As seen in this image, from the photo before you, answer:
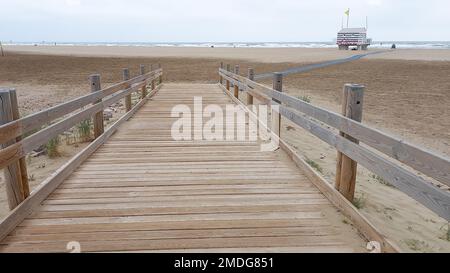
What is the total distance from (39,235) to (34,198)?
2.19 ft

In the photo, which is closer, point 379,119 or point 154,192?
point 154,192

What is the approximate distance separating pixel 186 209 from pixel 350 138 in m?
1.90

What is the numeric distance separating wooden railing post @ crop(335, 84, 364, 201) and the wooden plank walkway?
268 millimetres

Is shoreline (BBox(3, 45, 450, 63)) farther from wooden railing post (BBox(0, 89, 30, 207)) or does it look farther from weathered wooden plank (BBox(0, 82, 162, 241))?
wooden railing post (BBox(0, 89, 30, 207))

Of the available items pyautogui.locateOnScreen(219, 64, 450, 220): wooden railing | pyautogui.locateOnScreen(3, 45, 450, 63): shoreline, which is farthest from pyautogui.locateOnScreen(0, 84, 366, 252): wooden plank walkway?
pyautogui.locateOnScreen(3, 45, 450, 63): shoreline

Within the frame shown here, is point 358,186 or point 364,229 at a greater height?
point 364,229

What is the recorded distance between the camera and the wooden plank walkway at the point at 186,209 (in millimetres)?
3330

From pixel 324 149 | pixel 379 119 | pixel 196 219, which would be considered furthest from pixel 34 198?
pixel 379 119

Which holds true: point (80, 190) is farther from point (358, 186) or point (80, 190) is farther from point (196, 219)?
point (358, 186)

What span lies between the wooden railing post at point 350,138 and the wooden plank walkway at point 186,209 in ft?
0.88

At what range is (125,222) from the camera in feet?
12.2

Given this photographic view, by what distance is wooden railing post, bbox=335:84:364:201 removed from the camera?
3957mm

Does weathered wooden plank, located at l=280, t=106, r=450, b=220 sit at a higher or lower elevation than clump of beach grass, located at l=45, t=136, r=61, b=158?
higher

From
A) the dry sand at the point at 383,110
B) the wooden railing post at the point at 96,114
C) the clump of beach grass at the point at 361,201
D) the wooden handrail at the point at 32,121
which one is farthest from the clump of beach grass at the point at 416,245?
the wooden railing post at the point at 96,114
